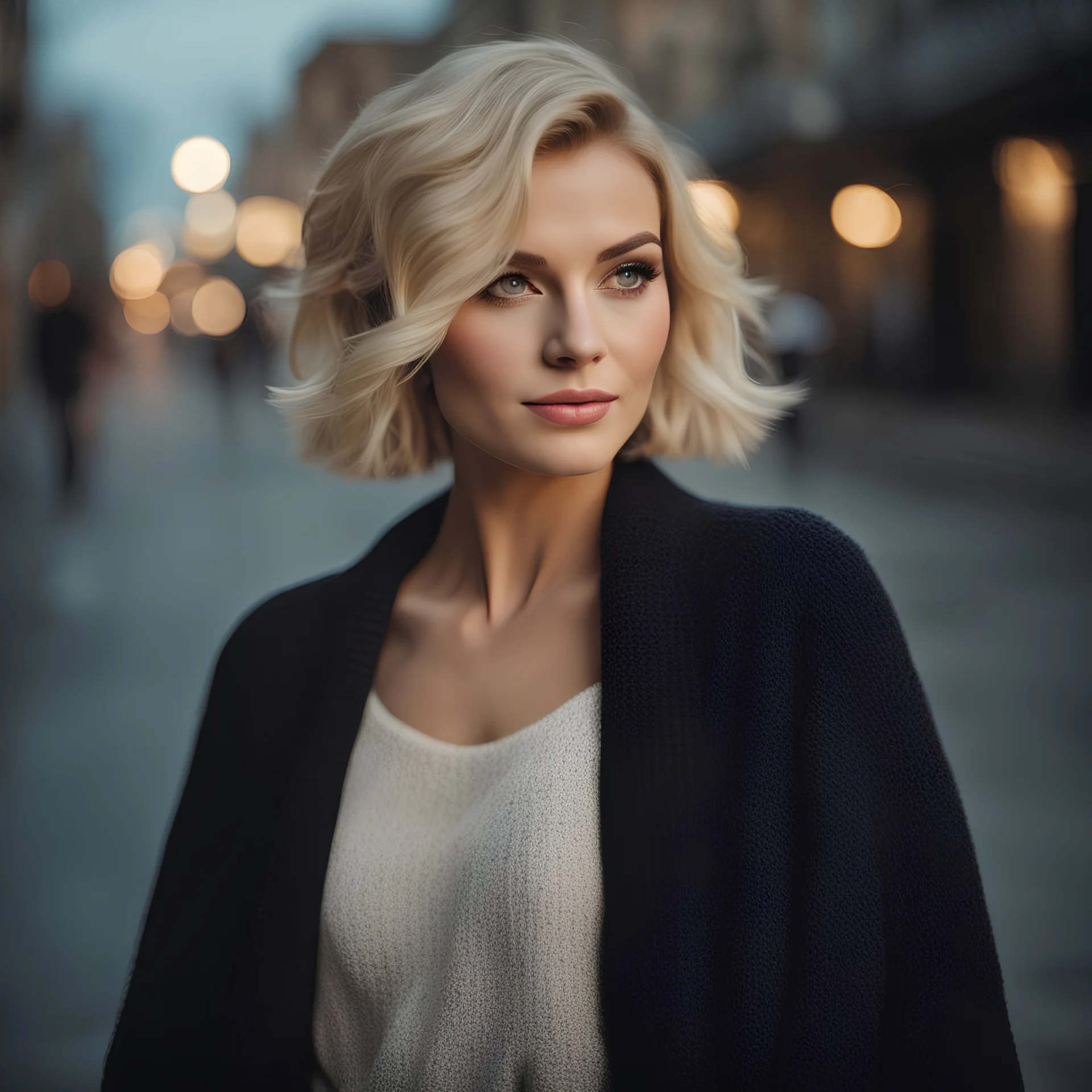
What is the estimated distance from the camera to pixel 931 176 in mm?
23797

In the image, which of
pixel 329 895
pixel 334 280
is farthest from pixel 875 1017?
pixel 334 280

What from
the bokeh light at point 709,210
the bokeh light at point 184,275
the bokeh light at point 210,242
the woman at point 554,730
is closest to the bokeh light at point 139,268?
the bokeh light at point 184,275

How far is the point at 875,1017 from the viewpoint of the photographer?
5.01ft

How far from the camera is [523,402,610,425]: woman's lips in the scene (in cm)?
169

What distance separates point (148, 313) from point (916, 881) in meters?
92.1

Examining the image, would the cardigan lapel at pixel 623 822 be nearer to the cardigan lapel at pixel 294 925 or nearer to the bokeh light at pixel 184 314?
the cardigan lapel at pixel 294 925

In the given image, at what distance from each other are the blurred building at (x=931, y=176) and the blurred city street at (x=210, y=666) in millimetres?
4600

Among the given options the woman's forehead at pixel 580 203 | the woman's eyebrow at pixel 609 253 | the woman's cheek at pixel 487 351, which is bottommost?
the woman's cheek at pixel 487 351

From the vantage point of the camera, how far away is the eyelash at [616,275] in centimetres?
170

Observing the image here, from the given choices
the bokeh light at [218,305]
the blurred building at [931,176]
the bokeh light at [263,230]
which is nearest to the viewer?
the bokeh light at [263,230]

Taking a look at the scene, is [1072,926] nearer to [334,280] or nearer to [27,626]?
[334,280]

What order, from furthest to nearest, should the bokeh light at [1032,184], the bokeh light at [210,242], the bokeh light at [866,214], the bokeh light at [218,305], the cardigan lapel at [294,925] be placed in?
the bokeh light at [218,305] < the bokeh light at [1032,184] < the bokeh light at [866,214] < the bokeh light at [210,242] < the cardigan lapel at [294,925]

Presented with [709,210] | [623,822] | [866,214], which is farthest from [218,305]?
[623,822]

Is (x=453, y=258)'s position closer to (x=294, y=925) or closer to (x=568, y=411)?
(x=568, y=411)
